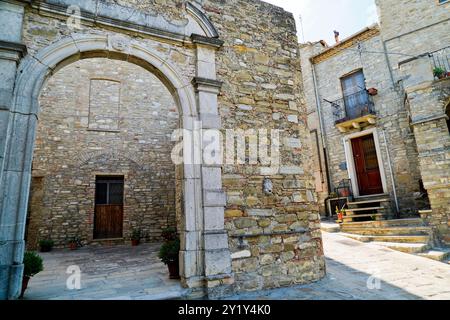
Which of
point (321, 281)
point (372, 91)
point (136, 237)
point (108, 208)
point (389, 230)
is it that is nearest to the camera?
point (321, 281)

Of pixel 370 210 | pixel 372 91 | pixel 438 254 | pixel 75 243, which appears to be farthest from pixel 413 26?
pixel 75 243

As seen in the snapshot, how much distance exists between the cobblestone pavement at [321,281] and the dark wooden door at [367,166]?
12.8 ft

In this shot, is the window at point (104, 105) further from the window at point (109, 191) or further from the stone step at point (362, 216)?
the stone step at point (362, 216)

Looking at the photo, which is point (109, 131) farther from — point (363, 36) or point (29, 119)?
point (363, 36)

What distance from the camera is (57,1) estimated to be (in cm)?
331

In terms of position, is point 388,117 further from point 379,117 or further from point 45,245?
point 45,245

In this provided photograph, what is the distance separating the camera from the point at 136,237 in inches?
334

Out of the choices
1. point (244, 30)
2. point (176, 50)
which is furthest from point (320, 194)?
point (176, 50)

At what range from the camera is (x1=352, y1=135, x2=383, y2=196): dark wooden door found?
9.16 meters

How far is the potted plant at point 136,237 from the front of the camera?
27.6 ft

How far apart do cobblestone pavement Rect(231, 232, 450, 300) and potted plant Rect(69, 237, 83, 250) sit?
6.61m

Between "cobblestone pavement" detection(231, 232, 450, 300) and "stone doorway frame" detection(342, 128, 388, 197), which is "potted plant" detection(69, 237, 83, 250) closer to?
"cobblestone pavement" detection(231, 232, 450, 300)

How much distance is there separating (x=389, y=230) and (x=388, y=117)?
13.6 feet

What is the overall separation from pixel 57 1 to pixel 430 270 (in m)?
6.98
